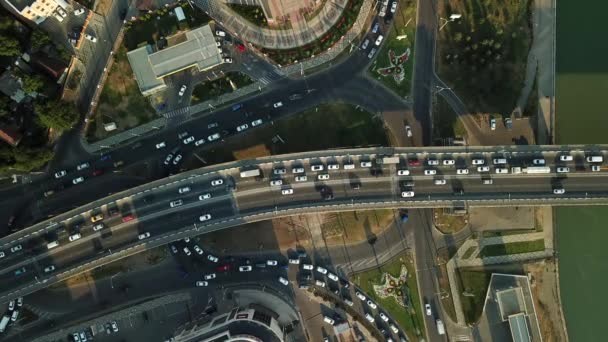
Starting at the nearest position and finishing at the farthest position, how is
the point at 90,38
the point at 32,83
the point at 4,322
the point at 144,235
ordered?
the point at 144,235 → the point at 32,83 → the point at 90,38 → the point at 4,322

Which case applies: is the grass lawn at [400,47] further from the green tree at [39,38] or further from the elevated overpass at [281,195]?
the green tree at [39,38]

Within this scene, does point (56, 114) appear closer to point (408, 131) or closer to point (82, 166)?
point (82, 166)

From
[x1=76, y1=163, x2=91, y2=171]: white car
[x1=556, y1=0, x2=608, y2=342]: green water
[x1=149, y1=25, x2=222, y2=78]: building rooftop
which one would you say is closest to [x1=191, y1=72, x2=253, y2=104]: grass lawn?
[x1=149, y1=25, x2=222, y2=78]: building rooftop

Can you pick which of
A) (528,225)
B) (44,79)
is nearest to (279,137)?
(44,79)

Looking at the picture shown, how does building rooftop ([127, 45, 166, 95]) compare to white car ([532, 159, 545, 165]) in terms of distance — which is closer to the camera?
white car ([532, 159, 545, 165])

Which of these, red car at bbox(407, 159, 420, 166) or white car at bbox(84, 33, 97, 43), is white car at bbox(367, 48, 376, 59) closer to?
red car at bbox(407, 159, 420, 166)

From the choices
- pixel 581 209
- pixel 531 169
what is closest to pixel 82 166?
pixel 531 169

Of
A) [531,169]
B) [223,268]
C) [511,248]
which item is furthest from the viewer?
[223,268]

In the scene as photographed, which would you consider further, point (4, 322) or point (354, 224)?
point (354, 224)
